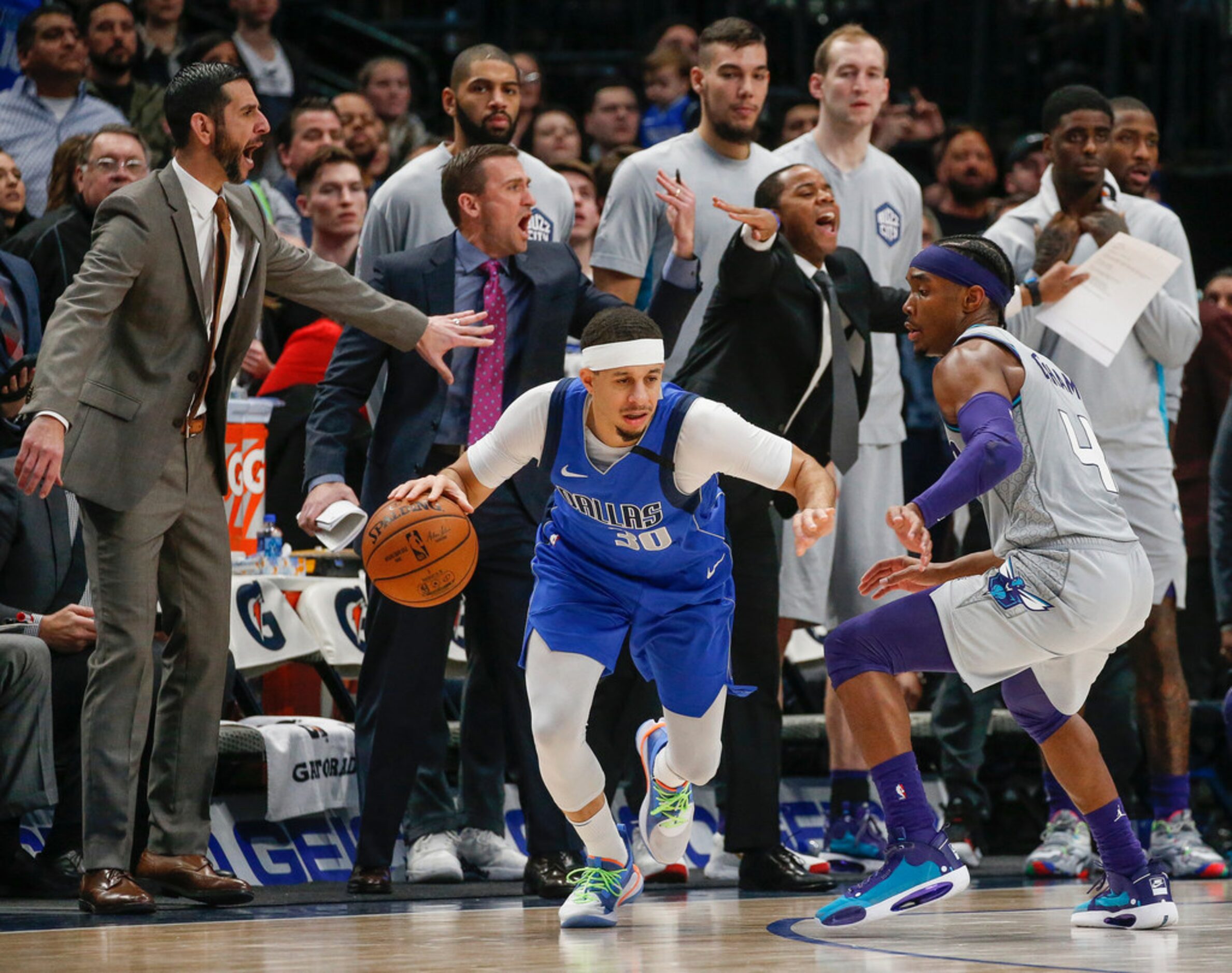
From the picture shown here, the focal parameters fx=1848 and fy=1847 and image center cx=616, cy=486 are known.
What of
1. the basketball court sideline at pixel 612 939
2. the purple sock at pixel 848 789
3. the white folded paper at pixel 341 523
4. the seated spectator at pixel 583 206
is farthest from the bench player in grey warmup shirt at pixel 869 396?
the white folded paper at pixel 341 523

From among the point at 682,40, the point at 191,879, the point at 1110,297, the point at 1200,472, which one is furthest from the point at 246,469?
the point at 682,40

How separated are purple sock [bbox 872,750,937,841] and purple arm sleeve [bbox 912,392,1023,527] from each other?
69 cm

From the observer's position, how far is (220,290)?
551 centimetres

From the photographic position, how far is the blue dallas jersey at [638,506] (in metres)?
4.96

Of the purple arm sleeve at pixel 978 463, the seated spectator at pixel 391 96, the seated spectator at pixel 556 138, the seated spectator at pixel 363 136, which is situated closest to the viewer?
the purple arm sleeve at pixel 978 463

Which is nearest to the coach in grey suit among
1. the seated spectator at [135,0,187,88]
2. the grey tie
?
the grey tie

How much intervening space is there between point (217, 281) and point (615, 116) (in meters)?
4.99

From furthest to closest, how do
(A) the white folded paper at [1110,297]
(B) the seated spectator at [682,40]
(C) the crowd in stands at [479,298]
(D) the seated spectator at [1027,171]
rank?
(B) the seated spectator at [682,40]
(D) the seated spectator at [1027,171]
(A) the white folded paper at [1110,297]
(C) the crowd in stands at [479,298]

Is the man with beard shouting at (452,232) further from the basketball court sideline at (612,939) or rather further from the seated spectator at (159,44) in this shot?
the seated spectator at (159,44)

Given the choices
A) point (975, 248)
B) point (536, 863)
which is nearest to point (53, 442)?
point (536, 863)

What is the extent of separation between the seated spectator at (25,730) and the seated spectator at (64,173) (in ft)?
7.56

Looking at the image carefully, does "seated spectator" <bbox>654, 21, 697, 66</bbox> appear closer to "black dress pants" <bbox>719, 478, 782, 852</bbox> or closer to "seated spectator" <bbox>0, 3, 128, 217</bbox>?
"seated spectator" <bbox>0, 3, 128, 217</bbox>

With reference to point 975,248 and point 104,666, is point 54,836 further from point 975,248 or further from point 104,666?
point 975,248

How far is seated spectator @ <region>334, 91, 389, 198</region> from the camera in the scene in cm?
928
